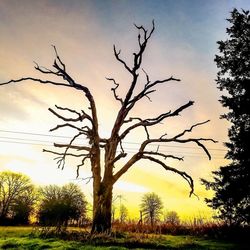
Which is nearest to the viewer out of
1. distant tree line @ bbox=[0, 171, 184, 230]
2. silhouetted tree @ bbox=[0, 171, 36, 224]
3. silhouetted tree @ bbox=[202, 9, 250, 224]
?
silhouetted tree @ bbox=[202, 9, 250, 224]

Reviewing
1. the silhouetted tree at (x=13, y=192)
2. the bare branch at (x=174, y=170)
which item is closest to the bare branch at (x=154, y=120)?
the bare branch at (x=174, y=170)

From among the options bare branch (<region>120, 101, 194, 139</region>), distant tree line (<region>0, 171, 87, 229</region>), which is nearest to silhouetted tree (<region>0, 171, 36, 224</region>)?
distant tree line (<region>0, 171, 87, 229</region>)

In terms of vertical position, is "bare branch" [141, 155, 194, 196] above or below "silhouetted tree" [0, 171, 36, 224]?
below

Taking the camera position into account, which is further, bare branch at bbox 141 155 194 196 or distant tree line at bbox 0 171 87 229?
distant tree line at bbox 0 171 87 229

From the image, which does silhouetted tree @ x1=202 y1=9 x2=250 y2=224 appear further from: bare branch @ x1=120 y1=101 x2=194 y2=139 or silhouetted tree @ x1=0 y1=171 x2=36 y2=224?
silhouetted tree @ x1=0 y1=171 x2=36 y2=224

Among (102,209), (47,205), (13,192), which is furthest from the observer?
(13,192)

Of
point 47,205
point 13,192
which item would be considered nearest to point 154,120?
point 47,205

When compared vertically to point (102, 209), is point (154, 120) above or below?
above

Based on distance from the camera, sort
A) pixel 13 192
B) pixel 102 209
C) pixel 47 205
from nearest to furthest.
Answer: pixel 102 209 → pixel 47 205 → pixel 13 192

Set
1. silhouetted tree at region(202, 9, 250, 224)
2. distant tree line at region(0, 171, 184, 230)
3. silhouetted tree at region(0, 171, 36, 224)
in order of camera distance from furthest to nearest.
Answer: silhouetted tree at region(0, 171, 36, 224) → distant tree line at region(0, 171, 184, 230) → silhouetted tree at region(202, 9, 250, 224)

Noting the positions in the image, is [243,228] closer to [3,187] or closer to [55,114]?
[55,114]

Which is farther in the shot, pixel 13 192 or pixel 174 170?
pixel 13 192

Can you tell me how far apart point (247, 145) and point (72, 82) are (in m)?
11.3

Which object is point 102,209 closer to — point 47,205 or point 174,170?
point 174,170
